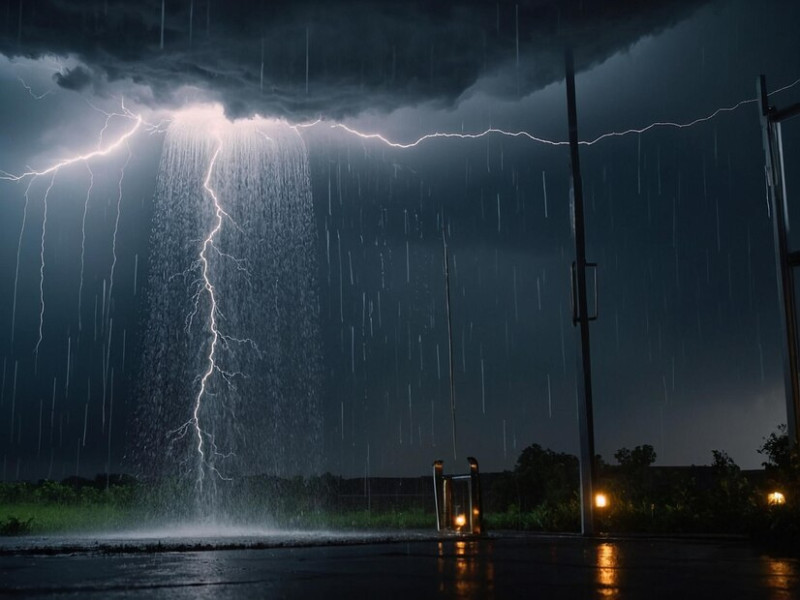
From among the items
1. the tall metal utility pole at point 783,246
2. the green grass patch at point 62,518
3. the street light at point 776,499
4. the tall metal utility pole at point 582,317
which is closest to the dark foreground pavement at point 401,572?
the street light at point 776,499

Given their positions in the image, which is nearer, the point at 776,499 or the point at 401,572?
the point at 401,572

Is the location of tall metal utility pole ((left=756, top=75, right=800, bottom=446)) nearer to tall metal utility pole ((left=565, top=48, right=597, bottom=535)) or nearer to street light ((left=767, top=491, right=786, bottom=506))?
street light ((left=767, top=491, right=786, bottom=506))

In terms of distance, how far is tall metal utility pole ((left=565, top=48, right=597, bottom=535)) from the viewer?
17.8m

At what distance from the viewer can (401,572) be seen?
9203mm

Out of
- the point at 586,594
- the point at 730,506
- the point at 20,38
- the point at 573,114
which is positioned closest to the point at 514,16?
the point at 573,114

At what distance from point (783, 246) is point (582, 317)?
3.98 m

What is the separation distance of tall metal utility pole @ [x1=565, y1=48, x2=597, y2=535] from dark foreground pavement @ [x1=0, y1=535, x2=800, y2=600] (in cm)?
338

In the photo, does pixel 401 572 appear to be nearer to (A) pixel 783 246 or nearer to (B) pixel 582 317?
(B) pixel 582 317

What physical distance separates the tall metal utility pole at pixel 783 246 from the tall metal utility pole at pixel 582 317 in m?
3.59

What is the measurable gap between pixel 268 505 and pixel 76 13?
13868 millimetres

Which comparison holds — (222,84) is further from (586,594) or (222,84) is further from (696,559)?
(586,594)

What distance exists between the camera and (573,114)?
19.5 metres

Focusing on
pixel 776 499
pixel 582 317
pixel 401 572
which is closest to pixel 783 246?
pixel 582 317

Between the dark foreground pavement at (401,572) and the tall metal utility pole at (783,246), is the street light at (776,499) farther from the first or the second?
the dark foreground pavement at (401,572)
